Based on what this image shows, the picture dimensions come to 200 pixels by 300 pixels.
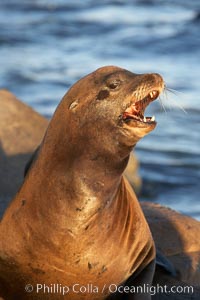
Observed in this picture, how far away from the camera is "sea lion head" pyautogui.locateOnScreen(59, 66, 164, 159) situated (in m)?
5.99

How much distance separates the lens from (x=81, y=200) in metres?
6.12

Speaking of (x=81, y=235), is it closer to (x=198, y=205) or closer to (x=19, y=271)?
(x=19, y=271)

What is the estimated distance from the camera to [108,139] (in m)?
6.04

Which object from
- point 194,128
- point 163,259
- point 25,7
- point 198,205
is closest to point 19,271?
point 163,259

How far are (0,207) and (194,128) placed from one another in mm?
5500

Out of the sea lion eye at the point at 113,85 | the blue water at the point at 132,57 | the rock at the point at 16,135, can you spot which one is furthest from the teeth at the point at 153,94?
the blue water at the point at 132,57

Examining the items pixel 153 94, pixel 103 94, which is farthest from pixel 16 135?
pixel 153 94

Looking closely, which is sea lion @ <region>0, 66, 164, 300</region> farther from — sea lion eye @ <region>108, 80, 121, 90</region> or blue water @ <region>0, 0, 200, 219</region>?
blue water @ <region>0, 0, 200, 219</region>

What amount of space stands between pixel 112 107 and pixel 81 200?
50cm

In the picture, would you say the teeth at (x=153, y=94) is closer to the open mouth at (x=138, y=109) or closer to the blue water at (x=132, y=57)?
the open mouth at (x=138, y=109)

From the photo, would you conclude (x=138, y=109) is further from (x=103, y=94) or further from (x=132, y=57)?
(x=132, y=57)

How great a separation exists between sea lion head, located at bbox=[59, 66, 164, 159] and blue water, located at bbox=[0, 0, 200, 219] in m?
4.45

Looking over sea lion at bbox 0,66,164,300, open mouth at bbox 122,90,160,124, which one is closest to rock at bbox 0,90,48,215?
sea lion at bbox 0,66,164,300

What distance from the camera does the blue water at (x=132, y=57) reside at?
40.9 feet
